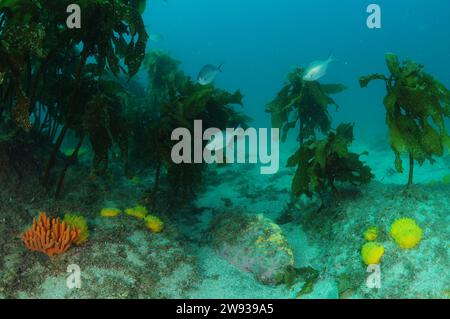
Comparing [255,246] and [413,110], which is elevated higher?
[413,110]

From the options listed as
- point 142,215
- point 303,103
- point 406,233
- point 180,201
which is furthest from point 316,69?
point 142,215

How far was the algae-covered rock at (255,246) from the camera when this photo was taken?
4859 millimetres

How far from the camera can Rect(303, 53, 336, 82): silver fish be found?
636 centimetres

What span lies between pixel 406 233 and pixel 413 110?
1.77 meters

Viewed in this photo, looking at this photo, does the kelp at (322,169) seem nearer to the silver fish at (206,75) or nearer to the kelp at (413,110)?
the kelp at (413,110)

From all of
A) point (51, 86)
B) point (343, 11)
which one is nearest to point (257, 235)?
point (51, 86)

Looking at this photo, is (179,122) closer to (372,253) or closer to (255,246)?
(255,246)

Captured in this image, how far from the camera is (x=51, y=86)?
6.09 metres

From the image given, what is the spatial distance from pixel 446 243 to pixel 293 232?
2.46 metres

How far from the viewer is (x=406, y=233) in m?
4.40

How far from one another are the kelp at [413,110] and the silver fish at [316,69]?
1.35m
